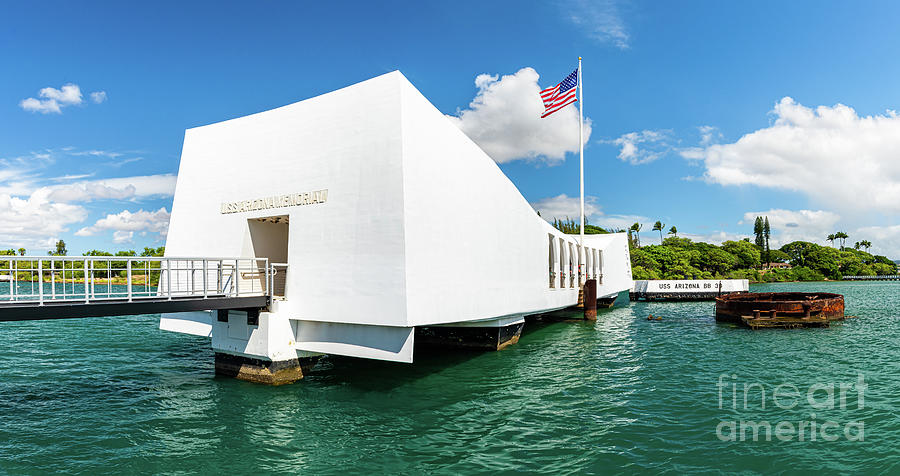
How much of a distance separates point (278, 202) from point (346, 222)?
320 centimetres

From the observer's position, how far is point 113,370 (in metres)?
17.0

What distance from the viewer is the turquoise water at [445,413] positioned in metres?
8.99

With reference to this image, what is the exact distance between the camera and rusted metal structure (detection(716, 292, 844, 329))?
28.9 metres

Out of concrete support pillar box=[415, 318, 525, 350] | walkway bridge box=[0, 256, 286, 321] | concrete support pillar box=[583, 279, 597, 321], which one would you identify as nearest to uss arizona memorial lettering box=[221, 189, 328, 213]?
walkway bridge box=[0, 256, 286, 321]

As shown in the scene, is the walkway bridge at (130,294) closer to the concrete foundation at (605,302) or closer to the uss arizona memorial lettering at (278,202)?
the uss arizona memorial lettering at (278,202)

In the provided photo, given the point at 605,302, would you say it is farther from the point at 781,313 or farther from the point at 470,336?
the point at 470,336

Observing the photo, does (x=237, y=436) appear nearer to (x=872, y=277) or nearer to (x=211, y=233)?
(x=211, y=233)

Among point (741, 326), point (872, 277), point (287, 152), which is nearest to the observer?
point (287, 152)

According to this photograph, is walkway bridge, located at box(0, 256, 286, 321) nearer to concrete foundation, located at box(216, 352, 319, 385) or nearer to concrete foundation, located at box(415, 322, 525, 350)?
concrete foundation, located at box(216, 352, 319, 385)

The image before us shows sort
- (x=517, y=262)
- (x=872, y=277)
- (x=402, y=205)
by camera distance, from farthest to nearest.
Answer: (x=872, y=277)
(x=517, y=262)
(x=402, y=205)

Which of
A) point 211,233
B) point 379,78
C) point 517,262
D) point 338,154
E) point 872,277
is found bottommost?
point 872,277

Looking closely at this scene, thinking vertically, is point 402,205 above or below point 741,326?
above

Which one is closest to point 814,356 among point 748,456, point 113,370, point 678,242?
point 748,456

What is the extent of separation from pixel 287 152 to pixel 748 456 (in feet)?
47.4
